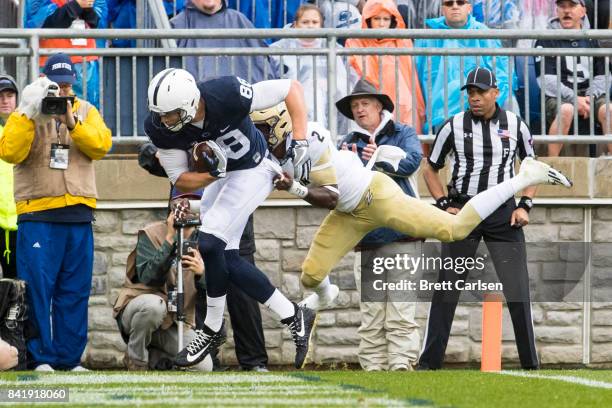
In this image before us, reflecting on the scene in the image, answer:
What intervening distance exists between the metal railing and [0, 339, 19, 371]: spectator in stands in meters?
2.25

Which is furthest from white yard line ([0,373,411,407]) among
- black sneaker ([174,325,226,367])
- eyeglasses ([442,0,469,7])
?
eyeglasses ([442,0,469,7])

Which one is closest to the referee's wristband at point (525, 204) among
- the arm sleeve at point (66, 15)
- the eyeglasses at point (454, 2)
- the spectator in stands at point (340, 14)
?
the eyeglasses at point (454, 2)

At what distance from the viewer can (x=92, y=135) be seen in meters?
11.0

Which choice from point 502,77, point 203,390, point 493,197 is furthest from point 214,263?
point 502,77

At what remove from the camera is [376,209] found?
10359 millimetres

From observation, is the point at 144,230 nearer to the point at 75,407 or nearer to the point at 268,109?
A: the point at 268,109

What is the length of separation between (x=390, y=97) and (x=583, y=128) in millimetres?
1671

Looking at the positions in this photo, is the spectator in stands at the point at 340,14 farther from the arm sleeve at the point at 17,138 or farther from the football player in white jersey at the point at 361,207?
the arm sleeve at the point at 17,138

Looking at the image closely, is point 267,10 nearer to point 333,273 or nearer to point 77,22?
point 77,22

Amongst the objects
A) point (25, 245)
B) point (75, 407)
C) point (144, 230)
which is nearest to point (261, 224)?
point (144, 230)

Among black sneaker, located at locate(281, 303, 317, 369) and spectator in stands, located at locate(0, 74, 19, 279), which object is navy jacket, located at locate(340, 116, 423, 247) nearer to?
black sneaker, located at locate(281, 303, 317, 369)

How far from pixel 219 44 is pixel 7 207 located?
2.31 meters

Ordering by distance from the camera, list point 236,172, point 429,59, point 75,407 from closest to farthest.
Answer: point 75,407 → point 236,172 → point 429,59

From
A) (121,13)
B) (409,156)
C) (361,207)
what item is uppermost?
(121,13)
